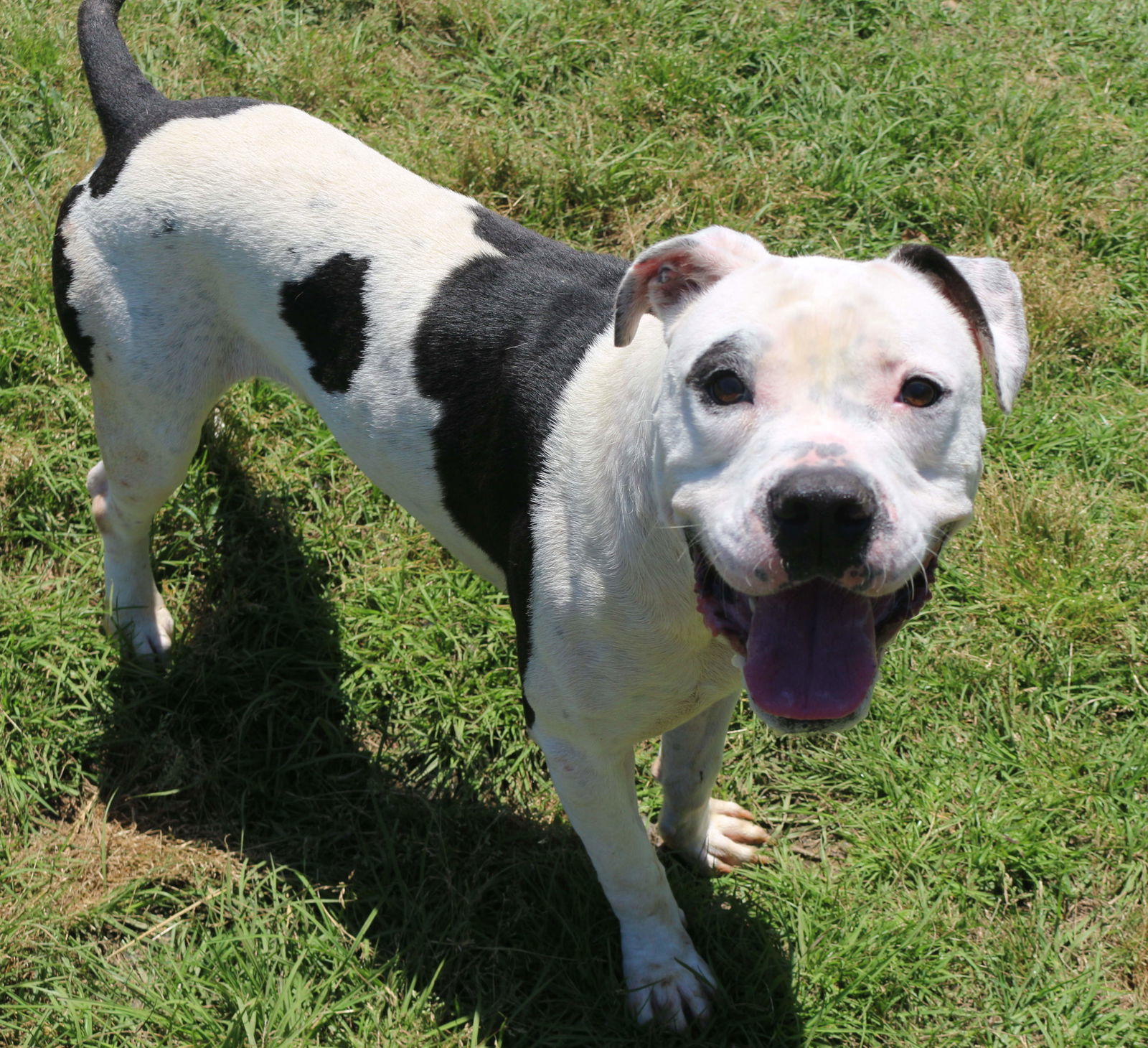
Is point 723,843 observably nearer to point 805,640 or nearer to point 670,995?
point 670,995

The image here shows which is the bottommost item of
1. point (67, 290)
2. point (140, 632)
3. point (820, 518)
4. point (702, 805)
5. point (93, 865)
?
point (93, 865)

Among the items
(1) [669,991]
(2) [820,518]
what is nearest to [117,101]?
(2) [820,518]

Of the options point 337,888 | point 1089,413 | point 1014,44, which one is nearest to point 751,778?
point 337,888

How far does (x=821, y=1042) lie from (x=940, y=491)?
1.86 m

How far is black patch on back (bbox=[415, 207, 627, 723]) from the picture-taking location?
9.92 ft

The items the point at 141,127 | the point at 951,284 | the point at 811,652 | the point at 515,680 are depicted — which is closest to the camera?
the point at 811,652

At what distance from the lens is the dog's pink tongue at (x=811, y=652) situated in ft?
7.82

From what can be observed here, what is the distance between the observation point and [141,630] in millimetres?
4164

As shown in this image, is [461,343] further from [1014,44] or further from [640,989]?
[1014,44]

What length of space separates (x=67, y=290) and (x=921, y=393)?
2573 millimetres

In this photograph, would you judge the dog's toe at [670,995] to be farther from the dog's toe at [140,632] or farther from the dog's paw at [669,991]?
the dog's toe at [140,632]

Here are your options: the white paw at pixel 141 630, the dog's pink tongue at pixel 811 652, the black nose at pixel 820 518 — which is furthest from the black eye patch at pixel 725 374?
the white paw at pixel 141 630

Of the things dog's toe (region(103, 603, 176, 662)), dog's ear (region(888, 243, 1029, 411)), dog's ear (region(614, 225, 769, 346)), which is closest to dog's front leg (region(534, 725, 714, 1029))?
dog's ear (region(614, 225, 769, 346))

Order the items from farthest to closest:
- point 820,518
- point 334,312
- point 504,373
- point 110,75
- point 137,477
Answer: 1. point 137,477
2. point 110,75
3. point 334,312
4. point 504,373
5. point 820,518
